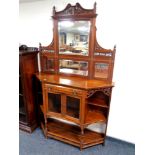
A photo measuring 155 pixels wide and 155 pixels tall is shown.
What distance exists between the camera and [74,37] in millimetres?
2113

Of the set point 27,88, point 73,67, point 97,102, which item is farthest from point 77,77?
point 27,88

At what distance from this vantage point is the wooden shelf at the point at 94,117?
2.05 metres

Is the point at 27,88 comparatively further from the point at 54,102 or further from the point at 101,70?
the point at 101,70

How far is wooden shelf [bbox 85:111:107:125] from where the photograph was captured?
6.73 ft

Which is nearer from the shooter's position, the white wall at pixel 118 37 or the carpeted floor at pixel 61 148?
the white wall at pixel 118 37

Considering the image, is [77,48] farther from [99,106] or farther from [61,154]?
[61,154]

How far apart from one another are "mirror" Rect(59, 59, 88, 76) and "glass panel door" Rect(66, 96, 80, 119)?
0.43m

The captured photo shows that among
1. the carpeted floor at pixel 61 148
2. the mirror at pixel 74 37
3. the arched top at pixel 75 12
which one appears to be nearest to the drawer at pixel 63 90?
the mirror at pixel 74 37

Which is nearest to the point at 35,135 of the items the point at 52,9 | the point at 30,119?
the point at 30,119

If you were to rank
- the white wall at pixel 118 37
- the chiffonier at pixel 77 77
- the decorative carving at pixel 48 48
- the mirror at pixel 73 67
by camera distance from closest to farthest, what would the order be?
the white wall at pixel 118 37
the chiffonier at pixel 77 77
the mirror at pixel 73 67
the decorative carving at pixel 48 48

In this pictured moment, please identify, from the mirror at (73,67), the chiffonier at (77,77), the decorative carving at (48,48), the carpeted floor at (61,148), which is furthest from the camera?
the decorative carving at (48,48)

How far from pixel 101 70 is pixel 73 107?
25.5 inches

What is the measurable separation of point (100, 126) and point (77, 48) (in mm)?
1267

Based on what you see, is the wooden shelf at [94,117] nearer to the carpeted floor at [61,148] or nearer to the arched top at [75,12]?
the carpeted floor at [61,148]
